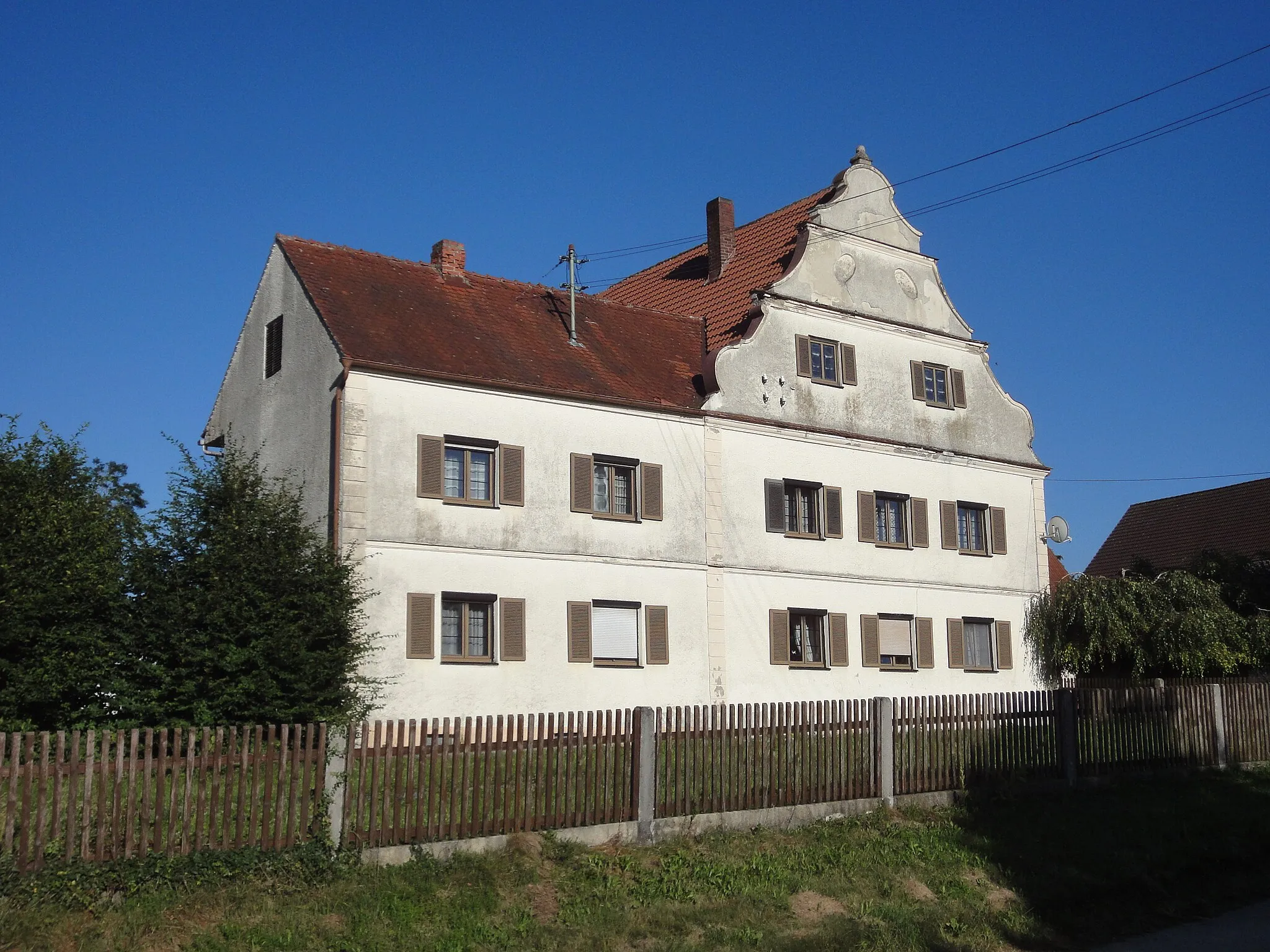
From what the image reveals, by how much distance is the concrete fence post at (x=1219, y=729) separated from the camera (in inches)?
842

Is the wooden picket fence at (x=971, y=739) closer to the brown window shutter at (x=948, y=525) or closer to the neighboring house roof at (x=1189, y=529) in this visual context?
the brown window shutter at (x=948, y=525)

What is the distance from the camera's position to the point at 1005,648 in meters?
29.2

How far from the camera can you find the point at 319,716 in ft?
58.7

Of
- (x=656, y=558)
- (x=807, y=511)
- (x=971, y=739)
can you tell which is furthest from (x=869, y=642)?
(x=971, y=739)

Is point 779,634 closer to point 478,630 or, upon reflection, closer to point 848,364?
point 848,364

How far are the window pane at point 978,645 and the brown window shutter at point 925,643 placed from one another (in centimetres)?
113

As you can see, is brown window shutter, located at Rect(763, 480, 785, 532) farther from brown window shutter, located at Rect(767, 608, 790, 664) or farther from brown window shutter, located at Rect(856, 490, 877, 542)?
brown window shutter, located at Rect(856, 490, 877, 542)

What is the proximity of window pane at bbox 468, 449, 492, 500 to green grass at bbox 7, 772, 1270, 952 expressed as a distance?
9.22m

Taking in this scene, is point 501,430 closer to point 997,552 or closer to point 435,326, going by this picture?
point 435,326

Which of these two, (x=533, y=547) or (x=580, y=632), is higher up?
(x=533, y=547)

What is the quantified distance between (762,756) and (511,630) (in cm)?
760

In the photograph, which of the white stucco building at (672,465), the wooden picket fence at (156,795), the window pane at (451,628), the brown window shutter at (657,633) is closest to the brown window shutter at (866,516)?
the white stucco building at (672,465)

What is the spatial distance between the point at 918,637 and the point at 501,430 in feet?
34.7

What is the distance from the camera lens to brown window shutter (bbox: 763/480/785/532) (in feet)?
84.5
